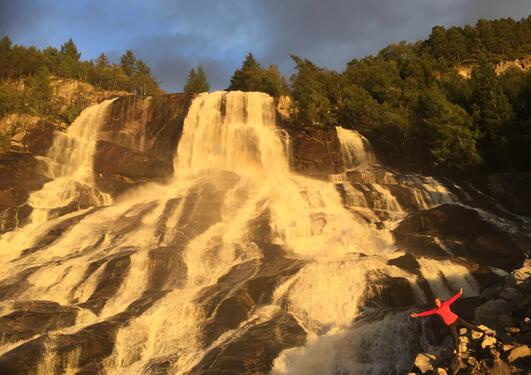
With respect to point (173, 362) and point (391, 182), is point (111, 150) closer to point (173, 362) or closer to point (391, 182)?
point (391, 182)

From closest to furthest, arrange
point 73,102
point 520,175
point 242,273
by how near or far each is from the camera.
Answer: point 242,273
point 520,175
point 73,102

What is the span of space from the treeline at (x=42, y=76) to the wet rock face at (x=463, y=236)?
1325 inches

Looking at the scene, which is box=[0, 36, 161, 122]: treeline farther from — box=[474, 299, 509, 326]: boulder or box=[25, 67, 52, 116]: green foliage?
box=[474, 299, 509, 326]: boulder

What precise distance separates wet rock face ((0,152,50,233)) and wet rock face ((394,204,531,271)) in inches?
869

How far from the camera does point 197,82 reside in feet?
237

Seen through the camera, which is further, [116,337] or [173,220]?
[173,220]

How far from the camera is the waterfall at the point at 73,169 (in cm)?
3080

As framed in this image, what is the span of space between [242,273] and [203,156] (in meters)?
19.0

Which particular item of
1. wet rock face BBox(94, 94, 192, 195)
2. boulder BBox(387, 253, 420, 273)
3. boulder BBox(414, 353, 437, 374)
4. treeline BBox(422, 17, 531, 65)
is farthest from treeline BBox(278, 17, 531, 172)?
boulder BBox(414, 353, 437, 374)

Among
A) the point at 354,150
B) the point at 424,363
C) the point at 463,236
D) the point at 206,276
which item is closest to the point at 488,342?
the point at 424,363

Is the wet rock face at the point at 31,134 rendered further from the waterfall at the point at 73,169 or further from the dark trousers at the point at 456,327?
the dark trousers at the point at 456,327

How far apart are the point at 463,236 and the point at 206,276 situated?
12.6m

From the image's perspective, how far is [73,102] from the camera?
50.1 metres

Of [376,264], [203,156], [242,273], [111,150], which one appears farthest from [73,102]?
[376,264]
